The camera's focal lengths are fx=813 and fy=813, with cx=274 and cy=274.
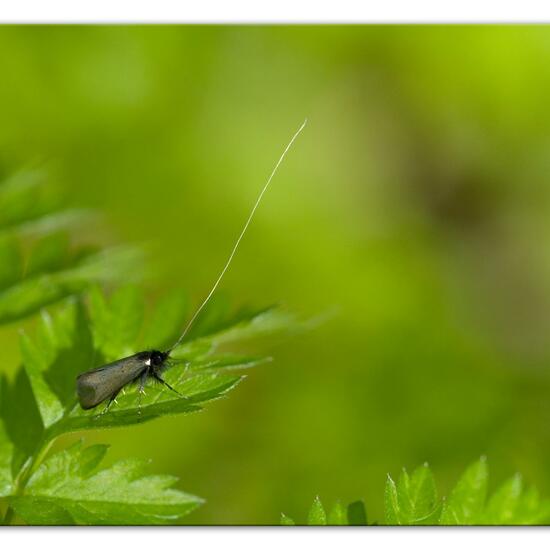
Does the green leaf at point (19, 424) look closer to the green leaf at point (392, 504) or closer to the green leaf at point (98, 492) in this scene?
the green leaf at point (98, 492)

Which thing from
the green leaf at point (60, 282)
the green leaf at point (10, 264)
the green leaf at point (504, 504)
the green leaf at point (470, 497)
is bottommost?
the green leaf at point (504, 504)

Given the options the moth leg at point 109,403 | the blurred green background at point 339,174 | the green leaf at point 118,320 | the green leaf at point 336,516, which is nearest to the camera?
the green leaf at point 336,516

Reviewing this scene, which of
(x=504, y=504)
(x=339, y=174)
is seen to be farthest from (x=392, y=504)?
(x=339, y=174)

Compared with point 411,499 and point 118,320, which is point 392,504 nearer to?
point 411,499

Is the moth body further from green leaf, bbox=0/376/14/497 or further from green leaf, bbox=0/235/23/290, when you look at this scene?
green leaf, bbox=0/235/23/290

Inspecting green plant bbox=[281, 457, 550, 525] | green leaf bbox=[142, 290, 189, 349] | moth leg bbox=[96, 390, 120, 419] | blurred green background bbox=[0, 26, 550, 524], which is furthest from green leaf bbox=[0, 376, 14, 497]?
blurred green background bbox=[0, 26, 550, 524]

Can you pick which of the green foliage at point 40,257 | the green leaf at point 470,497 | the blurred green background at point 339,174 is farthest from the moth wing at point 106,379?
the blurred green background at point 339,174

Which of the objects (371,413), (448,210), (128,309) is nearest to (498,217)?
(448,210)
